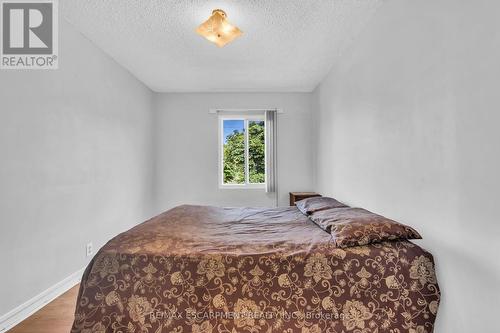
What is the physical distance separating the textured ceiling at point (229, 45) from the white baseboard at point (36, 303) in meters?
2.32

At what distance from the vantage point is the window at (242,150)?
4.69 meters

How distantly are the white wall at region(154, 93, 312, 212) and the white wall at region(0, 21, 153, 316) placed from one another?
91 centimetres

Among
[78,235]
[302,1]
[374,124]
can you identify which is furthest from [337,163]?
[78,235]

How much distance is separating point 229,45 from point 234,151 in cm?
210

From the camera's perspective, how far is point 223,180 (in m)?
4.68

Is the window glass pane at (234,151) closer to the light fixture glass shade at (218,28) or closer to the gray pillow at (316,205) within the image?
the gray pillow at (316,205)

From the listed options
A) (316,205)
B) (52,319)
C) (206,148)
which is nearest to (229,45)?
(316,205)

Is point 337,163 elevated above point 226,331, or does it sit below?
above

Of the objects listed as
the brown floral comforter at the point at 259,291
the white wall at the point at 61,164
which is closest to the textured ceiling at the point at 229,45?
the white wall at the point at 61,164

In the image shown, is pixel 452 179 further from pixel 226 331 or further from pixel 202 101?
pixel 202 101

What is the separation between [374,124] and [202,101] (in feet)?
10.1

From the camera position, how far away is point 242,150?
4.73 metres

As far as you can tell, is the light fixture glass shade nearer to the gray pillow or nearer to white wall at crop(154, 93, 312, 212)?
the gray pillow

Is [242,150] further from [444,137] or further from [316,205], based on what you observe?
[444,137]
